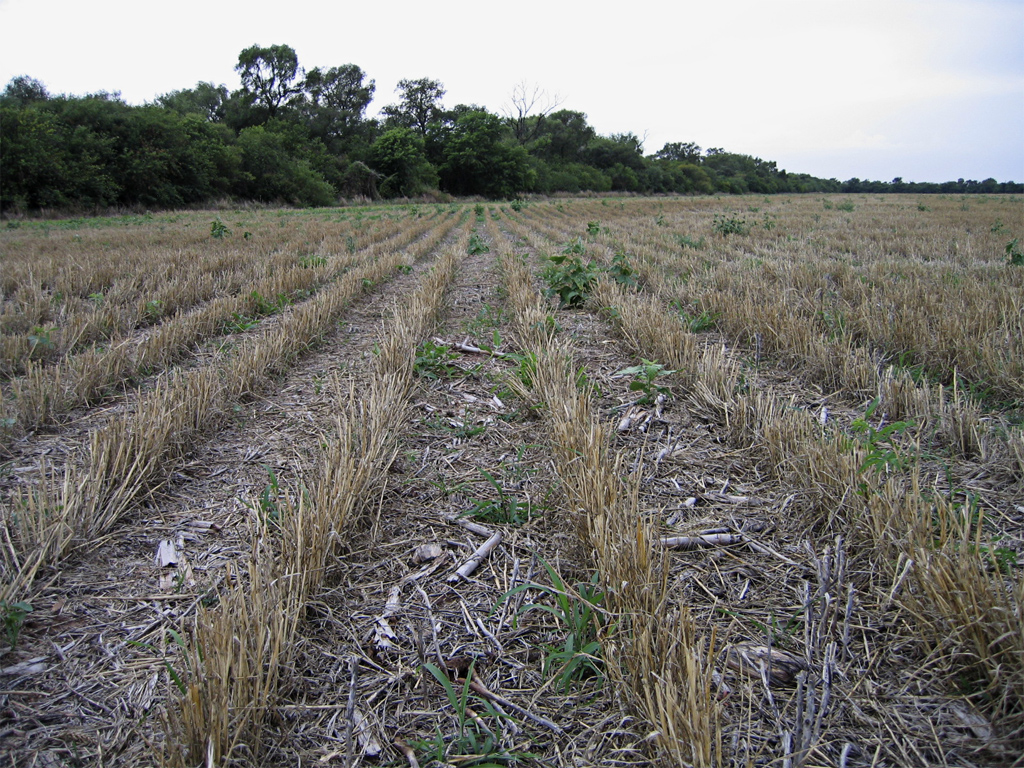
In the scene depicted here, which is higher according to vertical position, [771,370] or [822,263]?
[822,263]

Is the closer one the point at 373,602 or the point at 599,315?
the point at 373,602

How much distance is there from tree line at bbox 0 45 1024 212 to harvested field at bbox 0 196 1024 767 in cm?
2477

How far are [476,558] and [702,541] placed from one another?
33.8 inches

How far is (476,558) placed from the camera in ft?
6.67

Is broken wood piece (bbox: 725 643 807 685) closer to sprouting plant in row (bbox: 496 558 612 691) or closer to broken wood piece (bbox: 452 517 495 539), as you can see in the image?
sprouting plant in row (bbox: 496 558 612 691)

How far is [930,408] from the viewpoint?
288cm

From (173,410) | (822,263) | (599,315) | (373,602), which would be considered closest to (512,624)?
(373,602)

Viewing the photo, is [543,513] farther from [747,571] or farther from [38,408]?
[38,408]

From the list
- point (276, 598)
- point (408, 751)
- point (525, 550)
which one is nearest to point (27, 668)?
point (276, 598)

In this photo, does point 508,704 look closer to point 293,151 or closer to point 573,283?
point 573,283

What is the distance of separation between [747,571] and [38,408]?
3720mm

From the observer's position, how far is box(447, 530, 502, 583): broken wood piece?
1967 millimetres

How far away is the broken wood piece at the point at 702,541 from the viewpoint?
2039mm

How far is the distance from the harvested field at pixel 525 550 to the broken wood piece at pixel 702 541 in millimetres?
13
